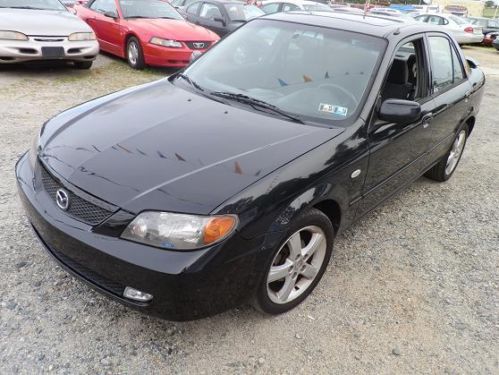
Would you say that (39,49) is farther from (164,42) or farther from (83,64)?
(164,42)

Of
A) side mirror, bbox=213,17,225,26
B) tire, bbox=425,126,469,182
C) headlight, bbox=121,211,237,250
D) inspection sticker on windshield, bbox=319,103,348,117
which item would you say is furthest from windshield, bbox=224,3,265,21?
headlight, bbox=121,211,237,250

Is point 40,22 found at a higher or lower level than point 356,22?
lower

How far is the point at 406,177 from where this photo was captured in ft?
11.7

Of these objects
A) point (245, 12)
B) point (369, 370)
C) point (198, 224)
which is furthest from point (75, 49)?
point (369, 370)

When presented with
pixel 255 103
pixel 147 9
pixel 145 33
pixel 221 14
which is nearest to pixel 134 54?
pixel 145 33

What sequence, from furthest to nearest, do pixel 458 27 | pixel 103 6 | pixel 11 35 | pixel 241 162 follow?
1. pixel 458 27
2. pixel 103 6
3. pixel 11 35
4. pixel 241 162

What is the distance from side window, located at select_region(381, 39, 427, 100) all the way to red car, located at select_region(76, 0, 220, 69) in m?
5.01

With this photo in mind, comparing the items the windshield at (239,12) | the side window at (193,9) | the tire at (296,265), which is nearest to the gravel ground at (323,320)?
the tire at (296,265)

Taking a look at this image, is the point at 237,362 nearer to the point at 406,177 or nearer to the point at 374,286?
the point at 374,286

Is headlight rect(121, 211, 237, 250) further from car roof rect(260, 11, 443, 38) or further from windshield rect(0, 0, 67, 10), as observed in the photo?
windshield rect(0, 0, 67, 10)

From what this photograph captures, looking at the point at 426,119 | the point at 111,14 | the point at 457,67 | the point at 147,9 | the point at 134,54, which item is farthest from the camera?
the point at 147,9

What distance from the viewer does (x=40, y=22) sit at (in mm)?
6672

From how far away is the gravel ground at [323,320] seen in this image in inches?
88.3

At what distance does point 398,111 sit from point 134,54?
6.62m
